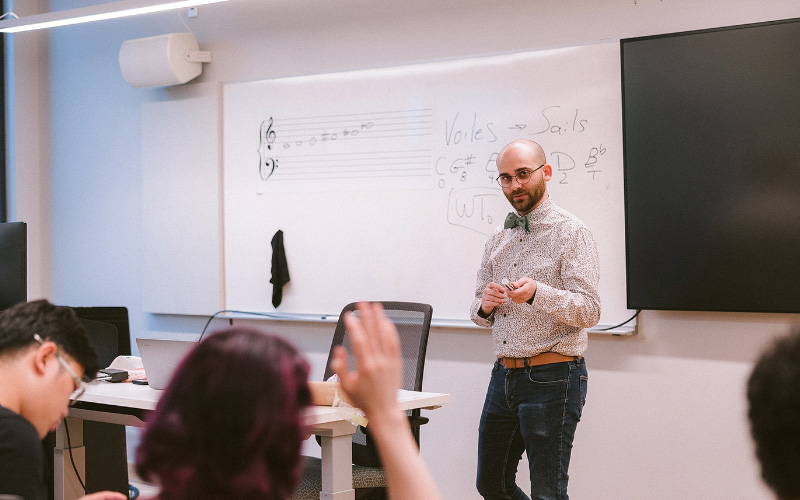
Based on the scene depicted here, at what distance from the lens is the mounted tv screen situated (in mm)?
3090

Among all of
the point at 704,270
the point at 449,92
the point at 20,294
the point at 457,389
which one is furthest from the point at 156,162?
the point at 704,270

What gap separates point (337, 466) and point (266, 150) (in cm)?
235

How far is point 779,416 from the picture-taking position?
2.92 ft

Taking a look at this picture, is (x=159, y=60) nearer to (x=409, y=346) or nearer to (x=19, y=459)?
(x=409, y=346)

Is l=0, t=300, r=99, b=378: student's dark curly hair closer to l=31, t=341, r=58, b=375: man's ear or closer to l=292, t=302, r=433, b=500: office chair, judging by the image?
l=31, t=341, r=58, b=375: man's ear

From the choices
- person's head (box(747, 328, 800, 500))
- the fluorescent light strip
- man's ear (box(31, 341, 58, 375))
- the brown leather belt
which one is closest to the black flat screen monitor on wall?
the fluorescent light strip

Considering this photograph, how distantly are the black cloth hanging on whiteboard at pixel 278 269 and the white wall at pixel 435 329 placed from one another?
188 mm

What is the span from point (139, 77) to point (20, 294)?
1729 millimetres

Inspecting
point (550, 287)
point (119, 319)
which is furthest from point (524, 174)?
point (119, 319)

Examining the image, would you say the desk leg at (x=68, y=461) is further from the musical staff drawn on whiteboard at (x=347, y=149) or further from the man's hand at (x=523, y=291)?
the man's hand at (x=523, y=291)

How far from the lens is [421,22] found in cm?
397

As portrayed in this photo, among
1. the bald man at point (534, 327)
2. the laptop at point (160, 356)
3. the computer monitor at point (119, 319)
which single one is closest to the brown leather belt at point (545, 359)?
the bald man at point (534, 327)

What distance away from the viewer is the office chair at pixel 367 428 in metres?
2.63

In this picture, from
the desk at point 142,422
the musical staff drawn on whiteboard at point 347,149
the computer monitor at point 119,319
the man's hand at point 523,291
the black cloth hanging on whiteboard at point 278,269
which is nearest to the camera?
the desk at point 142,422
